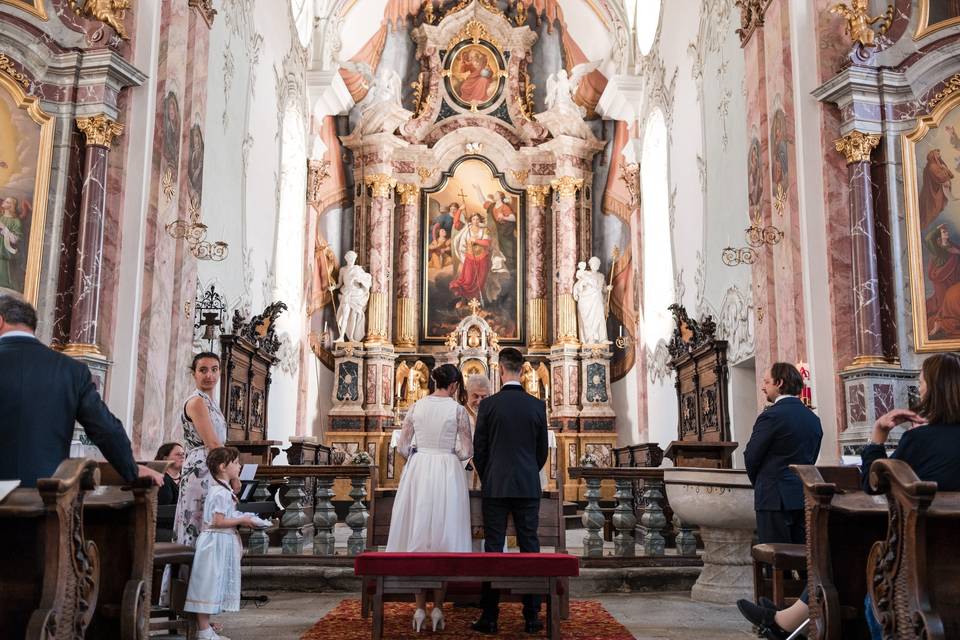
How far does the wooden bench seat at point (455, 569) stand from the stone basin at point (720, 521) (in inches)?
94.2

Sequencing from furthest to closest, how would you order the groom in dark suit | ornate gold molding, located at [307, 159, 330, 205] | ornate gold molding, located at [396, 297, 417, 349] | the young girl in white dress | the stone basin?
ornate gold molding, located at [396, 297, 417, 349]
ornate gold molding, located at [307, 159, 330, 205]
the stone basin
the groom in dark suit
the young girl in white dress

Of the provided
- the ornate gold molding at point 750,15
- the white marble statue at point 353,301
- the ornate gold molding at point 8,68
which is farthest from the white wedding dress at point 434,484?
the white marble statue at point 353,301

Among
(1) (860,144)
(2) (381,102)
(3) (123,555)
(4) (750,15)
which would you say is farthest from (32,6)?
(2) (381,102)

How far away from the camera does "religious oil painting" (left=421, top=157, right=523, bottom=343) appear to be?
19.9 m

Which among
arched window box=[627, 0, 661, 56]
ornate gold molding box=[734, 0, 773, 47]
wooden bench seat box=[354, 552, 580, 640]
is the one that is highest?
arched window box=[627, 0, 661, 56]

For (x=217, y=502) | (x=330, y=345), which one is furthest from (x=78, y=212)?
(x=330, y=345)

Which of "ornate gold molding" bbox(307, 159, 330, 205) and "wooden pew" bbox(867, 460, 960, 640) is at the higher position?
"ornate gold molding" bbox(307, 159, 330, 205)

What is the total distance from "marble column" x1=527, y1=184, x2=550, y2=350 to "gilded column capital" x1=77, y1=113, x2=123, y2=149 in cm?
1195

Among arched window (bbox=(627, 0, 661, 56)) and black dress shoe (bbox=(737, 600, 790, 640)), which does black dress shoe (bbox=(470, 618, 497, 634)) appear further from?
arched window (bbox=(627, 0, 661, 56))

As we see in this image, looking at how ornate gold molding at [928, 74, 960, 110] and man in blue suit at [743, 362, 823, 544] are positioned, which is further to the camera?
ornate gold molding at [928, 74, 960, 110]

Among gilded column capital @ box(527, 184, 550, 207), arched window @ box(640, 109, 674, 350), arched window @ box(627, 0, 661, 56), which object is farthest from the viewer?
gilded column capital @ box(527, 184, 550, 207)

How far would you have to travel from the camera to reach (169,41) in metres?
9.65

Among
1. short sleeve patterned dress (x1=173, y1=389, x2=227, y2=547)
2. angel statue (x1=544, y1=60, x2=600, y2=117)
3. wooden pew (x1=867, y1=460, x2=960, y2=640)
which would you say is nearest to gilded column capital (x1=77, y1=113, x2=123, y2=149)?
short sleeve patterned dress (x1=173, y1=389, x2=227, y2=547)

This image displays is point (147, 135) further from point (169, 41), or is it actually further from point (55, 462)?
point (55, 462)
